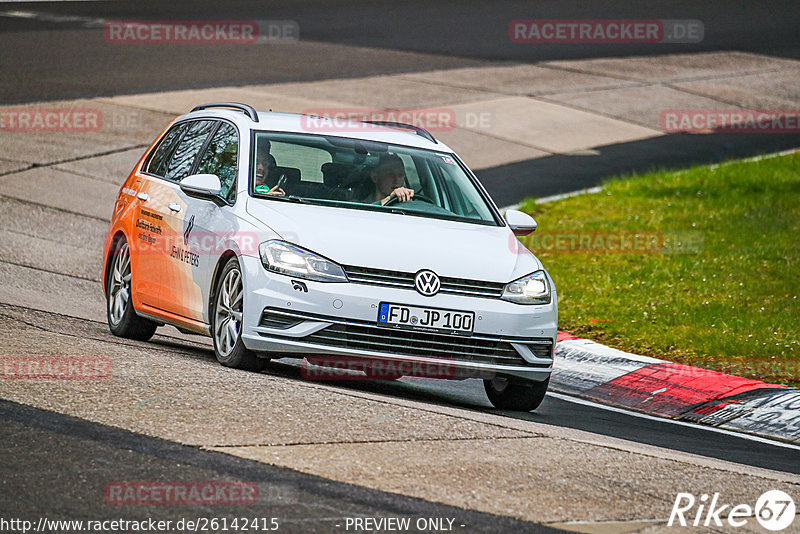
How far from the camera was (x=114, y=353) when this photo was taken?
27.1 ft

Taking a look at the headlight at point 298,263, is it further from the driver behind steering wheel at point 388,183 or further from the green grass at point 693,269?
the green grass at point 693,269

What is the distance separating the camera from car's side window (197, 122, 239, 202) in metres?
8.88

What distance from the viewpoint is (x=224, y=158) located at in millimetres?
9188

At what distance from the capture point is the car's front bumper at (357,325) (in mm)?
7766

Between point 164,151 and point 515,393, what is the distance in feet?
11.2

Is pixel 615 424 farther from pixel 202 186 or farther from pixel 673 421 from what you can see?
pixel 202 186

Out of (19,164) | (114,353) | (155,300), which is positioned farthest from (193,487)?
(19,164)

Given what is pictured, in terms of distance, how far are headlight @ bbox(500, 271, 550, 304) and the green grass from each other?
2.48 m

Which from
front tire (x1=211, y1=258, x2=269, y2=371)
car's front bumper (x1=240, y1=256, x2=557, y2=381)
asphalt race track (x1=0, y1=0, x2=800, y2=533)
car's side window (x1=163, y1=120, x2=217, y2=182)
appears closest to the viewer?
asphalt race track (x1=0, y1=0, x2=800, y2=533)

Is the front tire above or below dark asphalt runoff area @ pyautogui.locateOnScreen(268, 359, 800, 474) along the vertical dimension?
above

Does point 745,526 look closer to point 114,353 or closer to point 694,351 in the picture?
point 114,353

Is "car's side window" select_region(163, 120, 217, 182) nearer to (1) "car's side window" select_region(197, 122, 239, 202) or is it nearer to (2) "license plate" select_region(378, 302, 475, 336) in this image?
(1) "car's side window" select_region(197, 122, 239, 202)

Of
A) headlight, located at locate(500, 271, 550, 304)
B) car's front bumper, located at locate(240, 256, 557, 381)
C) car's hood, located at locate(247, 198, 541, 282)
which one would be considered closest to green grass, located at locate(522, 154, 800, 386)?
headlight, located at locate(500, 271, 550, 304)

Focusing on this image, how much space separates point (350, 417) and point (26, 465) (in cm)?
187
